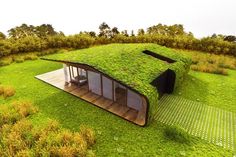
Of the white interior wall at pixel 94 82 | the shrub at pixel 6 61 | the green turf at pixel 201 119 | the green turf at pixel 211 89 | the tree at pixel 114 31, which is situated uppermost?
the tree at pixel 114 31

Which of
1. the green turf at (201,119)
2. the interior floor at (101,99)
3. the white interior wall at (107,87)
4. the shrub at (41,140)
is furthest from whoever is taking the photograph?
the white interior wall at (107,87)

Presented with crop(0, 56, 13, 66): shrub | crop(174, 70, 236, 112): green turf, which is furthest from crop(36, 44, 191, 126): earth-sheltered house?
crop(0, 56, 13, 66): shrub

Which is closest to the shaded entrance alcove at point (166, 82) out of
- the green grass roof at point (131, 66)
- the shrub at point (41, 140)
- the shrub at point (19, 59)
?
the green grass roof at point (131, 66)

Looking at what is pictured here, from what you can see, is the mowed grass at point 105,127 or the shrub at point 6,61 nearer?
the mowed grass at point 105,127

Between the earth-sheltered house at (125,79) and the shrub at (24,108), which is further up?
the earth-sheltered house at (125,79)

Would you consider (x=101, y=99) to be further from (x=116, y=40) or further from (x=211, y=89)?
(x=116, y=40)

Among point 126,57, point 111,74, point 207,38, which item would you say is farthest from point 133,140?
point 207,38

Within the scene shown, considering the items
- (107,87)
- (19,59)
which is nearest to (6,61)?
(19,59)

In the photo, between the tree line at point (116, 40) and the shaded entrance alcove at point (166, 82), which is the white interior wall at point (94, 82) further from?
the tree line at point (116, 40)
